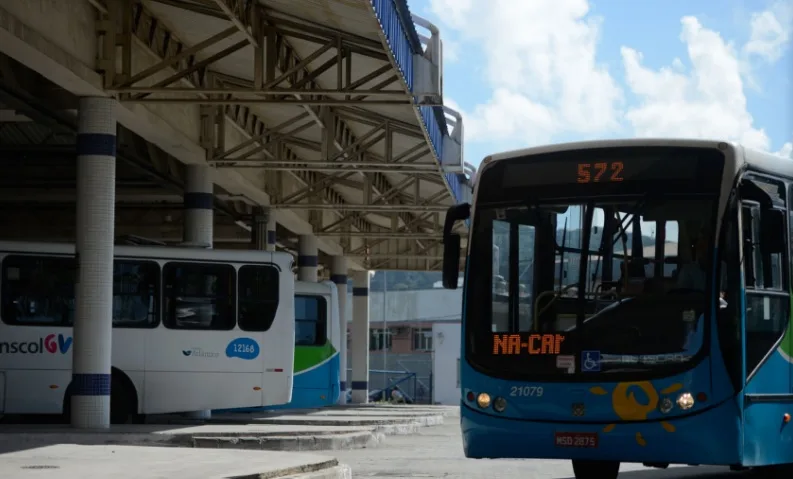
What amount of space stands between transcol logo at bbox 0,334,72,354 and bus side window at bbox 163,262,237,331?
66.1 inches

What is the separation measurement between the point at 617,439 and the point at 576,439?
0.35 m

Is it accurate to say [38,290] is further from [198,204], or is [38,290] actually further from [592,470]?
[592,470]

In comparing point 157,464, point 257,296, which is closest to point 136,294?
point 257,296

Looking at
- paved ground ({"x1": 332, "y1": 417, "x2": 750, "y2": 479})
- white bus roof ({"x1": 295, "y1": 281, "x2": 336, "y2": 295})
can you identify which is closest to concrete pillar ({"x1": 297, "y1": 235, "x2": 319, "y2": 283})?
white bus roof ({"x1": 295, "y1": 281, "x2": 336, "y2": 295})

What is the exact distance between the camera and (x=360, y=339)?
5631 centimetres

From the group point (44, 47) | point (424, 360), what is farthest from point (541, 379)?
point (424, 360)

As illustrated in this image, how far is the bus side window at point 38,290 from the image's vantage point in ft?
74.0

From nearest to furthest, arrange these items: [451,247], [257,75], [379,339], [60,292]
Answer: [451,247]
[257,75]
[60,292]
[379,339]

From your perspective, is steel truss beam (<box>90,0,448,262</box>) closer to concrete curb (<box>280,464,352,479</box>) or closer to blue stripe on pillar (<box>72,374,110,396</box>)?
blue stripe on pillar (<box>72,374,110,396</box>)

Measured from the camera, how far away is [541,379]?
487 inches

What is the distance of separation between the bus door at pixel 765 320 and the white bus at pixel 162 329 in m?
12.7

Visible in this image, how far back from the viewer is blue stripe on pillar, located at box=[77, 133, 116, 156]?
2088 cm

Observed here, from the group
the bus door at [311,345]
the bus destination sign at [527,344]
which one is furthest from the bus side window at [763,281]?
the bus door at [311,345]

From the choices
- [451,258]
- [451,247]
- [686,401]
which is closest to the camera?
[686,401]
